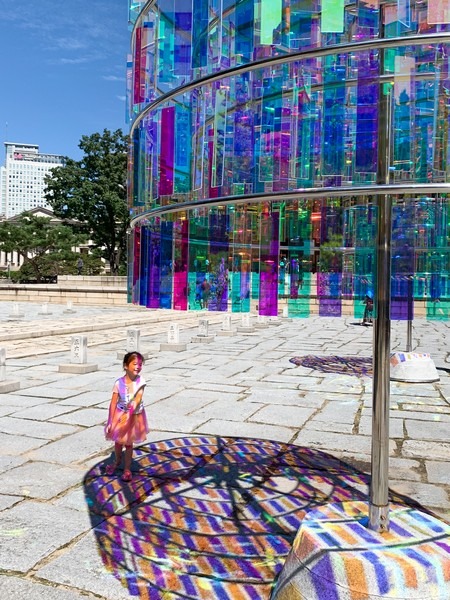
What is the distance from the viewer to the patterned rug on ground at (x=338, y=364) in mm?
9953

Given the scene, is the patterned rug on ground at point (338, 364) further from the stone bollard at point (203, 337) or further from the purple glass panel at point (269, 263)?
the purple glass panel at point (269, 263)

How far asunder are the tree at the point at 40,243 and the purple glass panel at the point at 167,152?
47.1 meters

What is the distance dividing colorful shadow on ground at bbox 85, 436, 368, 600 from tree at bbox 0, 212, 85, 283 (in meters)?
45.3

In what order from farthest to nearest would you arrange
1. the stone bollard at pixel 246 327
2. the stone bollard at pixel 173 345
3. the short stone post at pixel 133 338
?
the stone bollard at pixel 246 327
the stone bollard at pixel 173 345
the short stone post at pixel 133 338

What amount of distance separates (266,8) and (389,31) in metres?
0.50

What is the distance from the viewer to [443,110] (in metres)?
2.11

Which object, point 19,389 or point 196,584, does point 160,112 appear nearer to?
point 196,584

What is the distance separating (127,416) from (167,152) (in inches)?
96.4

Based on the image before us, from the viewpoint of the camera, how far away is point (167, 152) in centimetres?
261

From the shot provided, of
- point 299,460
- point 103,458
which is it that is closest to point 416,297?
point 299,460

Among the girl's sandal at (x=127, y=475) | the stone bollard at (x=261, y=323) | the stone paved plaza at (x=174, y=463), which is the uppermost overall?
the girl's sandal at (x=127, y=475)

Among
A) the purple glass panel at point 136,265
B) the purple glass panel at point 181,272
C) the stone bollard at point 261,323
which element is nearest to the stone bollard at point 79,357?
the purple glass panel at point 136,265

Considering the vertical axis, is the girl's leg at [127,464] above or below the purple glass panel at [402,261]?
below

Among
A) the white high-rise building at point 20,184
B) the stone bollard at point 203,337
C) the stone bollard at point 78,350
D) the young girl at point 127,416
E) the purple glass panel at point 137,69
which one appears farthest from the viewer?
the white high-rise building at point 20,184
